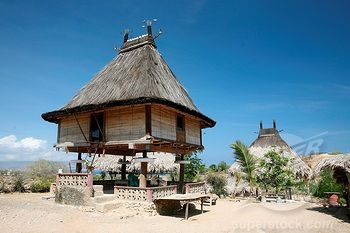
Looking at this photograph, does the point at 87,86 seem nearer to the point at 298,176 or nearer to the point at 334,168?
the point at 334,168

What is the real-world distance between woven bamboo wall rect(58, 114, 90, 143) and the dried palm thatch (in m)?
11.5

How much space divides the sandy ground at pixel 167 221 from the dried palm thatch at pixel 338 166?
1.65m

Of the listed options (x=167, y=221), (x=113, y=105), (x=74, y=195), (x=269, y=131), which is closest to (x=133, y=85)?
(x=113, y=105)

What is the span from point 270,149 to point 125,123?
15910mm

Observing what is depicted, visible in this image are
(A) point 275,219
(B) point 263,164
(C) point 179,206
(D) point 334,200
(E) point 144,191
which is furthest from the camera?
(B) point 263,164

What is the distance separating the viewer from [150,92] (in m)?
13.3

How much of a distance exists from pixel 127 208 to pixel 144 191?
1.01 m

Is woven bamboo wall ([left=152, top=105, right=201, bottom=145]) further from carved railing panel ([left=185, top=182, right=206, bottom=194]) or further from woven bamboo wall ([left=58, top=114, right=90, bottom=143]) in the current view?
woven bamboo wall ([left=58, top=114, right=90, bottom=143])

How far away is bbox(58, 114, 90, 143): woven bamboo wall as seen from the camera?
15.8m

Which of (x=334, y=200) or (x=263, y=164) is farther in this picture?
(x=263, y=164)

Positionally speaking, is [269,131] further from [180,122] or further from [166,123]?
[166,123]

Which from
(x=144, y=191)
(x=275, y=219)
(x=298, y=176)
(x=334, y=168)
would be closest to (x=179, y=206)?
(x=144, y=191)

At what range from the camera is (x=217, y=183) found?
966 inches

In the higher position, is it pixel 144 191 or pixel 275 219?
pixel 144 191
